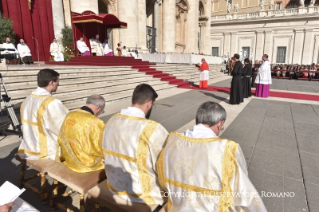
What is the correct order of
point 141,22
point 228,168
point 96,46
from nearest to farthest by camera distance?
point 228,168 → point 96,46 → point 141,22

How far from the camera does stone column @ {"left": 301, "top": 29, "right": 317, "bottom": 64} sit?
3164 cm

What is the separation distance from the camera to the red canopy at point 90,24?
38.4ft

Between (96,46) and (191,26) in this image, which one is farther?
(191,26)

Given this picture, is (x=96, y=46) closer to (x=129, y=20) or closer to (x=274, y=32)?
(x=129, y=20)

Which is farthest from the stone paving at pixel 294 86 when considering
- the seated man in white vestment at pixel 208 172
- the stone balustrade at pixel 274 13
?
the stone balustrade at pixel 274 13

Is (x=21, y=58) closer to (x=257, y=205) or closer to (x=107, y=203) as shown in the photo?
(x=107, y=203)

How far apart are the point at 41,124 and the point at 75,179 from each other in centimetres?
91

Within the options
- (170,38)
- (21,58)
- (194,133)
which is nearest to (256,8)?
(170,38)

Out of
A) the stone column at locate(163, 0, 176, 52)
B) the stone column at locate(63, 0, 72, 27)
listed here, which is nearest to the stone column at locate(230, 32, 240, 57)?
the stone column at locate(163, 0, 176, 52)

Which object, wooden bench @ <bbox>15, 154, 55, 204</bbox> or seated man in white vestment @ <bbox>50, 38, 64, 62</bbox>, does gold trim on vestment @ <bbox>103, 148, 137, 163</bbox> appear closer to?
wooden bench @ <bbox>15, 154, 55, 204</bbox>

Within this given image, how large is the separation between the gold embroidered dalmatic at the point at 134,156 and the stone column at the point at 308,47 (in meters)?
39.6

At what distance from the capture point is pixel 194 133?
1463mm

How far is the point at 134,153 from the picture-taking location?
169 cm

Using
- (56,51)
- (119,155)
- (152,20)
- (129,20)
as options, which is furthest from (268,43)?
(119,155)
